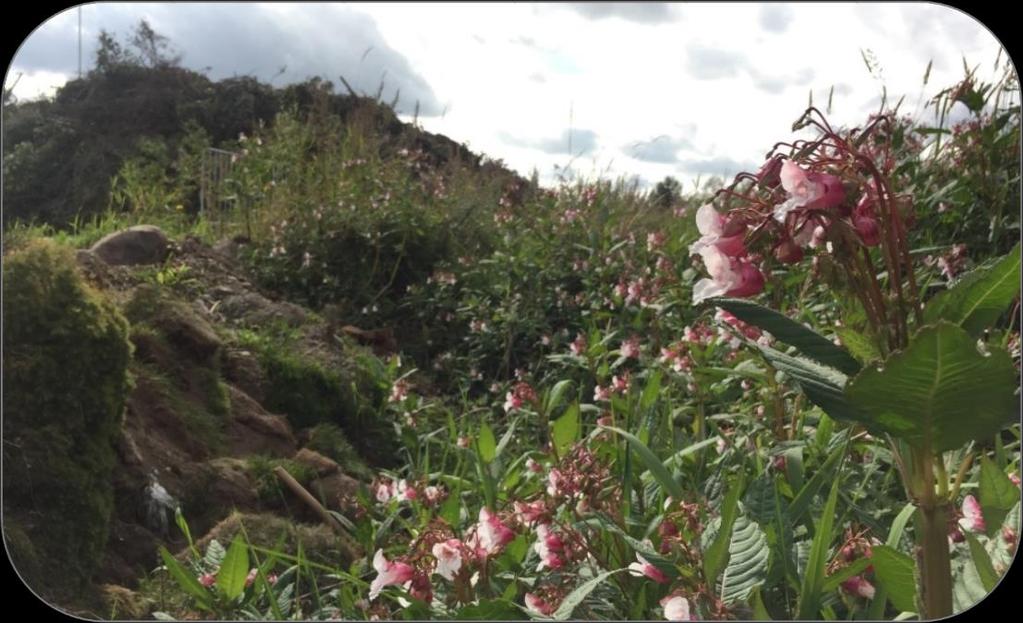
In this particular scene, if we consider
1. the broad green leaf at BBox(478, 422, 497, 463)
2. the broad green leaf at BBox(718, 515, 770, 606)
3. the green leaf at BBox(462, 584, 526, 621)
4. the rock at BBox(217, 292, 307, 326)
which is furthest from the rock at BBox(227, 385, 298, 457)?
the broad green leaf at BBox(718, 515, 770, 606)

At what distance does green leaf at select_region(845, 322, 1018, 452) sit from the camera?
850 mm

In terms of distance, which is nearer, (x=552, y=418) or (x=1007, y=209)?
(x=1007, y=209)

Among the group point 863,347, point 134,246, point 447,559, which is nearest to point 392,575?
point 447,559

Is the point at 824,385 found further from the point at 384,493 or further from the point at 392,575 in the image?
the point at 384,493

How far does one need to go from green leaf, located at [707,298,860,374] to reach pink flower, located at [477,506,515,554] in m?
0.57

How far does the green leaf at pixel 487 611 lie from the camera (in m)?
1.22

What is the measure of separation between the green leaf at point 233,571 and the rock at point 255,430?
3.26 feet

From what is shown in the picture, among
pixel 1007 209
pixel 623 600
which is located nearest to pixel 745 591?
pixel 623 600

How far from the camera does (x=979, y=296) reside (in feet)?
3.16

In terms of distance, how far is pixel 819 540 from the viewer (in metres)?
1.18

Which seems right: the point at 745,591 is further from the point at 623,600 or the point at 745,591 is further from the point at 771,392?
the point at 771,392

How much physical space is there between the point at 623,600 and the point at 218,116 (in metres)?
2.15

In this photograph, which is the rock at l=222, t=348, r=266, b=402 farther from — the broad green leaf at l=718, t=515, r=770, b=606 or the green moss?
the broad green leaf at l=718, t=515, r=770, b=606

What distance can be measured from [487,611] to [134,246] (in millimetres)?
2494
